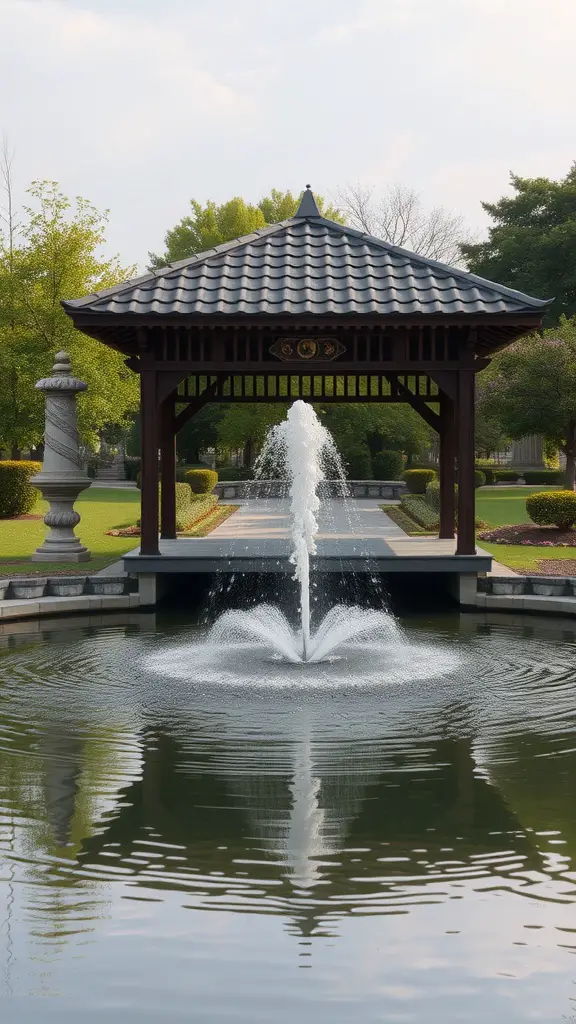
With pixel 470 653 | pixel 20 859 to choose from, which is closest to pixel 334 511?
pixel 470 653

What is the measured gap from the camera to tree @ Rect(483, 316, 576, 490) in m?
30.9

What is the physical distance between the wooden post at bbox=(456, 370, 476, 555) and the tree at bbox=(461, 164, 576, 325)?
108 feet

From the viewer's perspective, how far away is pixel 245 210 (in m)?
45.4

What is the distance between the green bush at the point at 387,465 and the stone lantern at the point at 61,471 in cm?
2560

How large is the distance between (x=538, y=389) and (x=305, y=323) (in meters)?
18.2

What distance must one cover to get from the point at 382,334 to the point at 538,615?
3.84 meters

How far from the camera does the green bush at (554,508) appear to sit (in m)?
20.7

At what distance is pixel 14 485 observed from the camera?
2495 centimetres

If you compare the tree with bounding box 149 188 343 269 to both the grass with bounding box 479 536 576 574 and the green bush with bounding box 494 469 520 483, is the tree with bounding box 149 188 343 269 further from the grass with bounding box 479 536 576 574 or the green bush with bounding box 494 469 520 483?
the grass with bounding box 479 536 576 574

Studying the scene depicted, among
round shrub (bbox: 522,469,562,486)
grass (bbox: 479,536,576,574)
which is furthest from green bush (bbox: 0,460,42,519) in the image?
round shrub (bbox: 522,469,562,486)

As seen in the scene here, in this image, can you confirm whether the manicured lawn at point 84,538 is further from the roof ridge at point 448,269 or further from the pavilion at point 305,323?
the roof ridge at point 448,269

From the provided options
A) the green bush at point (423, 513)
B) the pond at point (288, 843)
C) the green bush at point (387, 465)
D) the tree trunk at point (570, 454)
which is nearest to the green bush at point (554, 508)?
the green bush at point (423, 513)

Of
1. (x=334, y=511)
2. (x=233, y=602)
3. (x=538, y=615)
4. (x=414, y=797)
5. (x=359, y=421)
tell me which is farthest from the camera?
(x=359, y=421)

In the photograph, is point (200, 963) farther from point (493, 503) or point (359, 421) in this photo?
point (359, 421)
